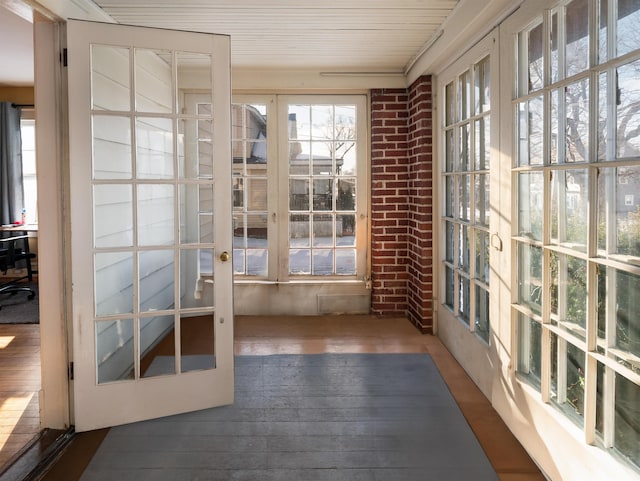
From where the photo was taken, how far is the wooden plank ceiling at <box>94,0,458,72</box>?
3240 mm

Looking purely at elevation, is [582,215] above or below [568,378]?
above

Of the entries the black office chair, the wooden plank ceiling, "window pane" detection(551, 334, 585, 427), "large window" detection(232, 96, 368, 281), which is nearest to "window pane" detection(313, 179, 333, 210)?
"large window" detection(232, 96, 368, 281)

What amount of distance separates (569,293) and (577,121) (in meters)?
0.69

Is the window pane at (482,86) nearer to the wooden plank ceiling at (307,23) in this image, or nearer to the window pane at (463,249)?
the wooden plank ceiling at (307,23)

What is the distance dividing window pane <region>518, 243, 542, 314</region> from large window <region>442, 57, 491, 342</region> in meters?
0.53

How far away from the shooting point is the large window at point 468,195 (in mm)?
3299

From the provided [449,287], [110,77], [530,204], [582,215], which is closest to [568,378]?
[582,215]

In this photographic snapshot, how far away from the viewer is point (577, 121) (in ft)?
6.75

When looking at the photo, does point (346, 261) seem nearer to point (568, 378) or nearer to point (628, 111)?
point (568, 378)

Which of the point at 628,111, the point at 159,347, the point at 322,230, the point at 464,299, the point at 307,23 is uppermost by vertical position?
the point at 307,23

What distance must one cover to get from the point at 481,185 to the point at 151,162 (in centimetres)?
202

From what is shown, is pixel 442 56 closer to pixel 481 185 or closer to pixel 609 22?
pixel 481 185

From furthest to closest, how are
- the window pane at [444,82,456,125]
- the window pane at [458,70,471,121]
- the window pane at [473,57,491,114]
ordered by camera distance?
the window pane at [444,82,456,125] < the window pane at [458,70,471,121] < the window pane at [473,57,491,114]

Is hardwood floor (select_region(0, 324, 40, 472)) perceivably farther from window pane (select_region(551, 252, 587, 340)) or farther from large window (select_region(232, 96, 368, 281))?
window pane (select_region(551, 252, 587, 340))
